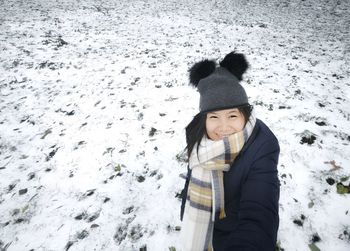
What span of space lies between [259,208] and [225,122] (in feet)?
2.21

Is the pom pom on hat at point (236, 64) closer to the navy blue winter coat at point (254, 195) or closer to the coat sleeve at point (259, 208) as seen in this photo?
the navy blue winter coat at point (254, 195)

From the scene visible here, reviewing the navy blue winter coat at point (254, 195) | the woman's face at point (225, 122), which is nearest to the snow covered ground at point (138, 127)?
the navy blue winter coat at point (254, 195)

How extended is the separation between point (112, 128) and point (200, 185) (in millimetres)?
3170

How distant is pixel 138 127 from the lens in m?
4.66

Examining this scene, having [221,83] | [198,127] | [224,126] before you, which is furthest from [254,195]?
[221,83]

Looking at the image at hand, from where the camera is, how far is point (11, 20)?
38.8 feet

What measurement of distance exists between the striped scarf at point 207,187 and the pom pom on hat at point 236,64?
1.33 feet

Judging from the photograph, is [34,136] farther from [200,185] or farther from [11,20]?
[11,20]

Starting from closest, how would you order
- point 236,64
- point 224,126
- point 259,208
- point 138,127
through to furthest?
point 259,208 < point 224,126 < point 236,64 < point 138,127

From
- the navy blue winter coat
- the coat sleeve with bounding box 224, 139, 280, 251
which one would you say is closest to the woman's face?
the navy blue winter coat

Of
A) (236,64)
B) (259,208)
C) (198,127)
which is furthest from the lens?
(198,127)

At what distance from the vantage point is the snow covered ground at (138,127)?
294 centimetres

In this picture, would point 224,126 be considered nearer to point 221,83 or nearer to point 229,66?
point 221,83

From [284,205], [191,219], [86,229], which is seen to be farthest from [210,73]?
[86,229]
